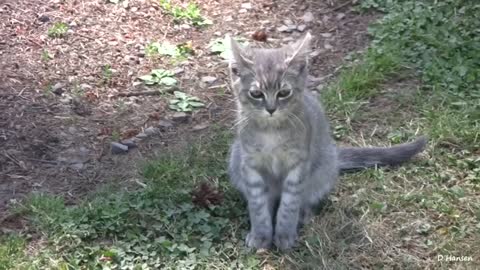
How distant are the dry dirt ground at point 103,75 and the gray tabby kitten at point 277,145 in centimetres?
84

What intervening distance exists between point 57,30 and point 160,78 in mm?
816

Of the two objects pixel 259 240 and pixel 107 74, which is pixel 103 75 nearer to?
pixel 107 74

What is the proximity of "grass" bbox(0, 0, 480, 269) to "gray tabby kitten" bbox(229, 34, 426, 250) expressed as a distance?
0.12 m

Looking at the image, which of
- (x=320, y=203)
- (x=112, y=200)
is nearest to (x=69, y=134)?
(x=112, y=200)

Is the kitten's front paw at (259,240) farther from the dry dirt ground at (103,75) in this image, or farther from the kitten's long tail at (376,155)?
Result: the dry dirt ground at (103,75)

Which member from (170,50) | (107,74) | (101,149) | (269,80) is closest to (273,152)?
(269,80)

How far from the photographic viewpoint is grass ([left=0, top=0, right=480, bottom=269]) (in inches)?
157

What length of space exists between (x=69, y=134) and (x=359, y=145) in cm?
167

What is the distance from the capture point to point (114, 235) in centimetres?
411

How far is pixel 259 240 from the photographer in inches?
160

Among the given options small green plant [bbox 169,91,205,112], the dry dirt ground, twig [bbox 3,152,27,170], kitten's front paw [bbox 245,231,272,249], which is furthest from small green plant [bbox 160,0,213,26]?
kitten's front paw [bbox 245,231,272,249]

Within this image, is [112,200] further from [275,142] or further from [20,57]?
[20,57]

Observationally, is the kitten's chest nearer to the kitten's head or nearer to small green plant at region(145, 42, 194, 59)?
the kitten's head

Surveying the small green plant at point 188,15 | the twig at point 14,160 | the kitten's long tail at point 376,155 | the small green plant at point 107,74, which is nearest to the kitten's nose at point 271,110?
the kitten's long tail at point 376,155
